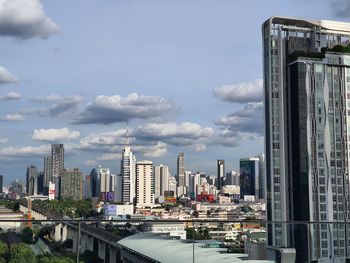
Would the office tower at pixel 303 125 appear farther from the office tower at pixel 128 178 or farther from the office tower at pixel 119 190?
the office tower at pixel 119 190

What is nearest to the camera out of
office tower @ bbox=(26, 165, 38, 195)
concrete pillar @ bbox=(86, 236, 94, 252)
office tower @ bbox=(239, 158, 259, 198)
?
concrete pillar @ bbox=(86, 236, 94, 252)

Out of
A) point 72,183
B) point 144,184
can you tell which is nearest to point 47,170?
point 72,183

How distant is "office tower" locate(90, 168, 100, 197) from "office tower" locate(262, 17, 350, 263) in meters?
129

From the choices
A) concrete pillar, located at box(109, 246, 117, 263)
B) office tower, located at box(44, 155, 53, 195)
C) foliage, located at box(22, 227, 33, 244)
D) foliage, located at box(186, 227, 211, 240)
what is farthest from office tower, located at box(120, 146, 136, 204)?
foliage, located at box(22, 227, 33, 244)

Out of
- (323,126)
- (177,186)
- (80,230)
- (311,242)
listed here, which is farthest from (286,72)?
(177,186)

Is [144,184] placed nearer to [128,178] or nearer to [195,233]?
[128,178]

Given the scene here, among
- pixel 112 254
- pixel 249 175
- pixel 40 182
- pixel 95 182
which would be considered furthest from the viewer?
pixel 40 182

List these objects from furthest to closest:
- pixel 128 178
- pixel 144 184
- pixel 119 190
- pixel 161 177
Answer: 1. pixel 161 177
2. pixel 119 190
3. pixel 128 178
4. pixel 144 184

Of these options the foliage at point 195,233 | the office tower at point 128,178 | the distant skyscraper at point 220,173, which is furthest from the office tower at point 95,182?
the foliage at point 195,233

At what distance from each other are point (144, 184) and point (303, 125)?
3391 inches

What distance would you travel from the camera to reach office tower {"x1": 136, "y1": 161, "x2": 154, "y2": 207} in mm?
108312

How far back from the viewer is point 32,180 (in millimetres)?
180125

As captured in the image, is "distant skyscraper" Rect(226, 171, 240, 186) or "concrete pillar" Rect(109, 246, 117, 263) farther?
"distant skyscraper" Rect(226, 171, 240, 186)

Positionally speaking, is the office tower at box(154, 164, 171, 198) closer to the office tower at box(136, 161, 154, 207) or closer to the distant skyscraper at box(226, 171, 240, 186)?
the distant skyscraper at box(226, 171, 240, 186)
